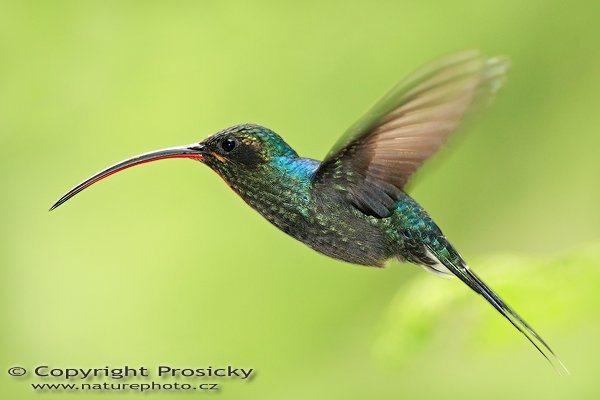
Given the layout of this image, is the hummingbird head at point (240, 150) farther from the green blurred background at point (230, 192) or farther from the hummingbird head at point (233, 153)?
the green blurred background at point (230, 192)

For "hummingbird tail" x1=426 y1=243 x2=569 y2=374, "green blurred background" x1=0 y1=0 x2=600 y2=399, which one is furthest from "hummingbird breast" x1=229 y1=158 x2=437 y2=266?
"green blurred background" x1=0 y1=0 x2=600 y2=399

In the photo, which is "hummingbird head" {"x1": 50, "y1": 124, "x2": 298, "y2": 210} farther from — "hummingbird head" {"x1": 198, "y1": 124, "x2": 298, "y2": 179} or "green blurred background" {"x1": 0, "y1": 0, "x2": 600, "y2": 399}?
"green blurred background" {"x1": 0, "y1": 0, "x2": 600, "y2": 399}

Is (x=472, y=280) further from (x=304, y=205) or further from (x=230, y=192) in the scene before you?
(x=230, y=192)

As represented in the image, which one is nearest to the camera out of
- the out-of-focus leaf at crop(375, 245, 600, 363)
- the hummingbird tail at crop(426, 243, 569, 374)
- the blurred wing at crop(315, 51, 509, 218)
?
the blurred wing at crop(315, 51, 509, 218)

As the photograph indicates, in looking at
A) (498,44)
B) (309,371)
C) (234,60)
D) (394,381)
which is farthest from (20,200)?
(498,44)

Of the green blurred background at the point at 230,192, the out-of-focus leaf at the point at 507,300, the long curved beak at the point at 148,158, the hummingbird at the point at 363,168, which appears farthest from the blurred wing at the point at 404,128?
the green blurred background at the point at 230,192

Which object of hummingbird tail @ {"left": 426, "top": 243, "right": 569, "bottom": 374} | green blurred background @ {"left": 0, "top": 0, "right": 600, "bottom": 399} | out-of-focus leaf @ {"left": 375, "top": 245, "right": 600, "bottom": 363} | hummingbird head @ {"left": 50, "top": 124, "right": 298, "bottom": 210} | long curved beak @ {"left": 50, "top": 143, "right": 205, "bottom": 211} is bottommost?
long curved beak @ {"left": 50, "top": 143, "right": 205, "bottom": 211}
